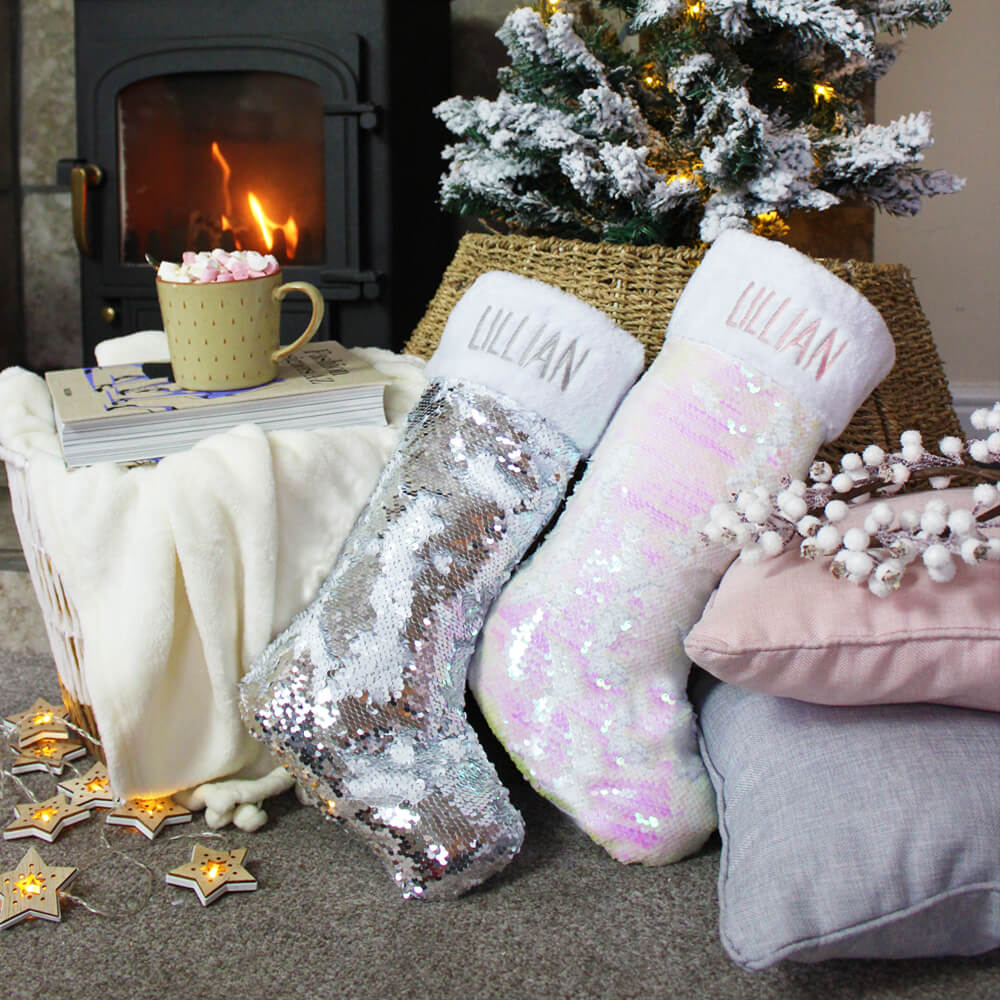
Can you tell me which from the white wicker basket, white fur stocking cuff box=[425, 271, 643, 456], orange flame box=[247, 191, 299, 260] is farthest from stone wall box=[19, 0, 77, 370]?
white fur stocking cuff box=[425, 271, 643, 456]

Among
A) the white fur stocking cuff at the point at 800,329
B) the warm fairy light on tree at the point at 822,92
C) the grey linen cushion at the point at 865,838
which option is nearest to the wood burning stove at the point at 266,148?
the warm fairy light on tree at the point at 822,92

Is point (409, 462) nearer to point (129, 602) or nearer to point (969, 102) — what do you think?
point (129, 602)

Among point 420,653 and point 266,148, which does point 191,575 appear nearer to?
point 420,653

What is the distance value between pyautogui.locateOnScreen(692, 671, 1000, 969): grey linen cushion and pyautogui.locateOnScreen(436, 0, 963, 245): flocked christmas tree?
0.55m

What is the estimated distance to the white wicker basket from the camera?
1018mm

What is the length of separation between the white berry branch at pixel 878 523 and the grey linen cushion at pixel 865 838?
5.1 inches

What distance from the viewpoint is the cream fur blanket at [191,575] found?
3.11 feet

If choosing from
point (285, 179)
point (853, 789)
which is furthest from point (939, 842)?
point (285, 179)

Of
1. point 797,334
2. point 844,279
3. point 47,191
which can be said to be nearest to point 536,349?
point 797,334

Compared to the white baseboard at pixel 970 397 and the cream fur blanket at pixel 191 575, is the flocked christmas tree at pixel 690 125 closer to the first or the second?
the cream fur blanket at pixel 191 575

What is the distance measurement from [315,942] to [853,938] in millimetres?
399

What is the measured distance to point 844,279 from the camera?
108 cm

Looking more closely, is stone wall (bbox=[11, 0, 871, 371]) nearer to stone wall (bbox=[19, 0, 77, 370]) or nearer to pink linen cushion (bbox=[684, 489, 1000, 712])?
stone wall (bbox=[19, 0, 77, 370])

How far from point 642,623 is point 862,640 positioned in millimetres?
188
